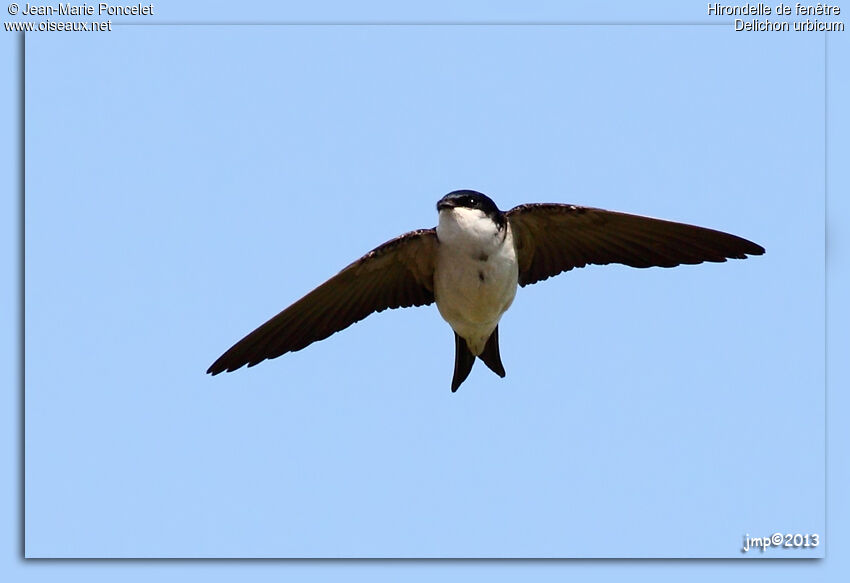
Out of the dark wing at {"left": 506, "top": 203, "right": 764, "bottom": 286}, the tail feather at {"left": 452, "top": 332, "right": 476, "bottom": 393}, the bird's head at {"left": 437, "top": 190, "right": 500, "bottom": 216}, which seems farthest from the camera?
the tail feather at {"left": 452, "top": 332, "right": 476, "bottom": 393}

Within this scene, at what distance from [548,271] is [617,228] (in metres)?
0.63

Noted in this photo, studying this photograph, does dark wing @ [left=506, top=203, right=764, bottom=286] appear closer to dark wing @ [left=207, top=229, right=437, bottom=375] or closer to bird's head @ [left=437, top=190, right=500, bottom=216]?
bird's head @ [left=437, top=190, right=500, bottom=216]

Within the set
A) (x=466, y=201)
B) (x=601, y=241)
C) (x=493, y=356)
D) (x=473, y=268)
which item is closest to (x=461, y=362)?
(x=493, y=356)

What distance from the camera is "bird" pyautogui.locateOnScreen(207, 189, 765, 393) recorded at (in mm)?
11367

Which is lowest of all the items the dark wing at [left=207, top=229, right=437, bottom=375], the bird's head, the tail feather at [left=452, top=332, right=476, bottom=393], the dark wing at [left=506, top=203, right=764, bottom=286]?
the tail feather at [left=452, top=332, right=476, bottom=393]

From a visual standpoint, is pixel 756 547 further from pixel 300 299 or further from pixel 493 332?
pixel 300 299

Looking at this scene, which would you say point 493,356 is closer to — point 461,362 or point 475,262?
point 461,362

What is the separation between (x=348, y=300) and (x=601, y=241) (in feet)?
6.20

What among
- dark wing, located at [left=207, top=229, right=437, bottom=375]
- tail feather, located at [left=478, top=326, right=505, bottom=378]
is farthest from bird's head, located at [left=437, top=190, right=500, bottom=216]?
tail feather, located at [left=478, top=326, right=505, bottom=378]

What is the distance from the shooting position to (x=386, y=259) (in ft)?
38.7

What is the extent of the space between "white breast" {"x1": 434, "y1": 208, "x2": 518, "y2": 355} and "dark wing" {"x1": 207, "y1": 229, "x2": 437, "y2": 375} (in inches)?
8.4

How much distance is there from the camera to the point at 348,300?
1206 cm

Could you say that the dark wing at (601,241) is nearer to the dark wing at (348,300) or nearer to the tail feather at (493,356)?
the tail feather at (493,356)

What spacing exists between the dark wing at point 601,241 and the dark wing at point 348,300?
734 millimetres
